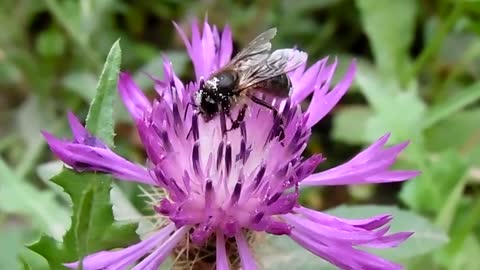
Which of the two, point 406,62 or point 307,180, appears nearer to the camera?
point 307,180

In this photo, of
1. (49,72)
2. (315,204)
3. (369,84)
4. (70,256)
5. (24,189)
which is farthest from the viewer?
(49,72)

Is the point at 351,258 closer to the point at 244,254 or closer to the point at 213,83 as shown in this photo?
the point at 244,254

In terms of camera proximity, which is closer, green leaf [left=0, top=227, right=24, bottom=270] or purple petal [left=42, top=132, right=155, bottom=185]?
purple petal [left=42, top=132, right=155, bottom=185]

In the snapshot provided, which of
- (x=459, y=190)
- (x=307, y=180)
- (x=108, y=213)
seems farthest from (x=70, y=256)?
(x=459, y=190)

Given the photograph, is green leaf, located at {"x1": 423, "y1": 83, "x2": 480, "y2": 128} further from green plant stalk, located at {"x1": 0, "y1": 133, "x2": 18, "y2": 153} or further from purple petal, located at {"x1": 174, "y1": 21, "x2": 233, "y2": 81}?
green plant stalk, located at {"x1": 0, "y1": 133, "x2": 18, "y2": 153}

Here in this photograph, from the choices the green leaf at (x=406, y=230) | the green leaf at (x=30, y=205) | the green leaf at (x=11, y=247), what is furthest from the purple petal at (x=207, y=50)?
the green leaf at (x=11, y=247)

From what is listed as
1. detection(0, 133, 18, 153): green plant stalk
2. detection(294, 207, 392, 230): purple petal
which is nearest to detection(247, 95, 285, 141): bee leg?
detection(294, 207, 392, 230): purple petal

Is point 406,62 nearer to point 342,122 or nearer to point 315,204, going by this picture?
point 342,122

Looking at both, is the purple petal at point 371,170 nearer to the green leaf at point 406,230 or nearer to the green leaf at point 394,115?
the green leaf at point 406,230
